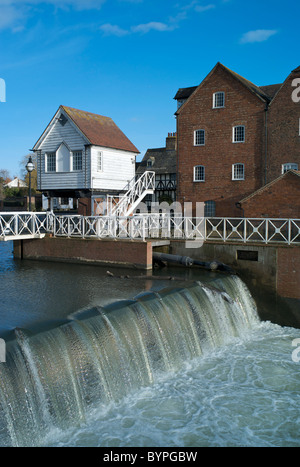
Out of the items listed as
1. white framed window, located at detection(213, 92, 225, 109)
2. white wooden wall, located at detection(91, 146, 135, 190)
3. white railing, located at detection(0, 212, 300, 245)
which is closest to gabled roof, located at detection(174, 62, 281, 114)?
white framed window, located at detection(213, 92, 225, 109)

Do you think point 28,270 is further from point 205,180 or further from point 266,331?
point 205,180

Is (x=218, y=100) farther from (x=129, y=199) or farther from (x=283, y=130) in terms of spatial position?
(x=129, y=199)

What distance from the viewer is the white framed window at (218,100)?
2600cm

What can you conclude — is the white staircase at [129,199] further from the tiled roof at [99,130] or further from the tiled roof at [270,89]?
the tiled roof at [270,89]

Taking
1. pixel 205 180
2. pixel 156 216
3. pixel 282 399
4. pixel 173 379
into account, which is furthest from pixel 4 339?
pixel 205 180

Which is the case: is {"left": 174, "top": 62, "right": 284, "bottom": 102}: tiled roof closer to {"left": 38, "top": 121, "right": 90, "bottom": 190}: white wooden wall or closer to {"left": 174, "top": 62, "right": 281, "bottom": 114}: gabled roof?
{"left": 174, "top": 62, "right": 281, "bottom": 114}: gabled roof

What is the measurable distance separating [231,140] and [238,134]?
56 centimetres

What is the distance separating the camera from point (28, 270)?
704 inches

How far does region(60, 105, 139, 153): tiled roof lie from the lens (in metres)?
23.1

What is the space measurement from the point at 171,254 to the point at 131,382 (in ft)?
31.7

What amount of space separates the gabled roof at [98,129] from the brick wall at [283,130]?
28.1ft

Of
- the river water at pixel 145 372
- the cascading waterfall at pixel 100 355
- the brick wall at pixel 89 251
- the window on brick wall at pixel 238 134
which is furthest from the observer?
the window on brick wall at pixel 238 134

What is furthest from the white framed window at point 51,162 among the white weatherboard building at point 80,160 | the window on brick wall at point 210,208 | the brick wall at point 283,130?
the brick wall at point 283,130

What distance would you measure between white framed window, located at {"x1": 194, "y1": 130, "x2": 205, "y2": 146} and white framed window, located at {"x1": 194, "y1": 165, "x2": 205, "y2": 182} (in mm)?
1527
